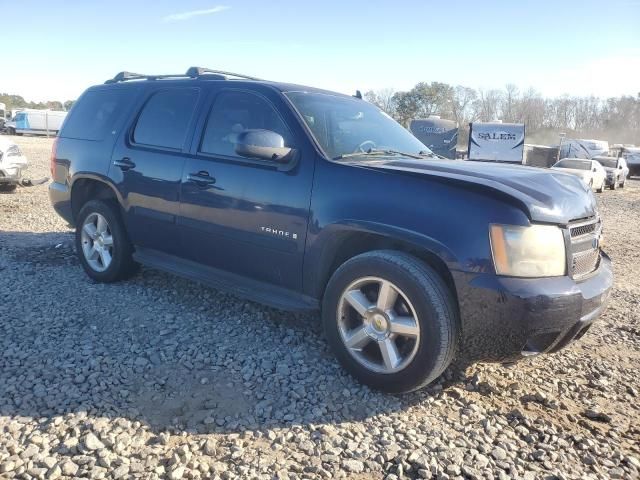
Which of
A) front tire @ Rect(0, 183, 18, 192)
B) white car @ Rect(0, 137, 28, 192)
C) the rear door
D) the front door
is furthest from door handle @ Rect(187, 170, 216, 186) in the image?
front tire @ Rect(0, 183, 18, 192)

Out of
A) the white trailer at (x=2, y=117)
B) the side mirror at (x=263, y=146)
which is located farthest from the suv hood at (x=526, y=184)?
the white trailer at (x=2, y=117)

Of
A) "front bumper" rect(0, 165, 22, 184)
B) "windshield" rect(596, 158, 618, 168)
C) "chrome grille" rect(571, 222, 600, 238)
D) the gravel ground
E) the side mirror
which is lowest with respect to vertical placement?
the gravel ground

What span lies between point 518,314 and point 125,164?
3.54 meters

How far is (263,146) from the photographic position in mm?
3473

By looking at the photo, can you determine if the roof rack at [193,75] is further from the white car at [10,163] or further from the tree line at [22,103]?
the tree line at [22,103]

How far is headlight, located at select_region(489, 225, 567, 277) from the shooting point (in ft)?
9.15

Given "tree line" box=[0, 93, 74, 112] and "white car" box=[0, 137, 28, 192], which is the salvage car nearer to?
"white car" box=[0, 137, 28, 192]

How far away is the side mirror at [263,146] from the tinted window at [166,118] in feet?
3.30

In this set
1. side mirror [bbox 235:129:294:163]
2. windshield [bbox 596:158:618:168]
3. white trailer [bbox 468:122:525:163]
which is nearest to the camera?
side mirror [bbox 235:129:294:163]

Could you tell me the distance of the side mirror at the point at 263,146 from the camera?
11.4 feet

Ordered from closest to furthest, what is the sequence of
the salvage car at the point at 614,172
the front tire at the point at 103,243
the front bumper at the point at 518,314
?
1. the front bumper at the point at 518,314
2. the front tire at the point at 103,243
3. the salvage car at the point at 614,172

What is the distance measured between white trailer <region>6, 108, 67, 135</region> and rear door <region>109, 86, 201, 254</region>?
1780 inches

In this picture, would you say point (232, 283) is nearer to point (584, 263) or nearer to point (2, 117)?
point (584, 263)

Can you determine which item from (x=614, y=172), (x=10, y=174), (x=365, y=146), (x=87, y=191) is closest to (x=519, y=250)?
(x=365, y=146)
